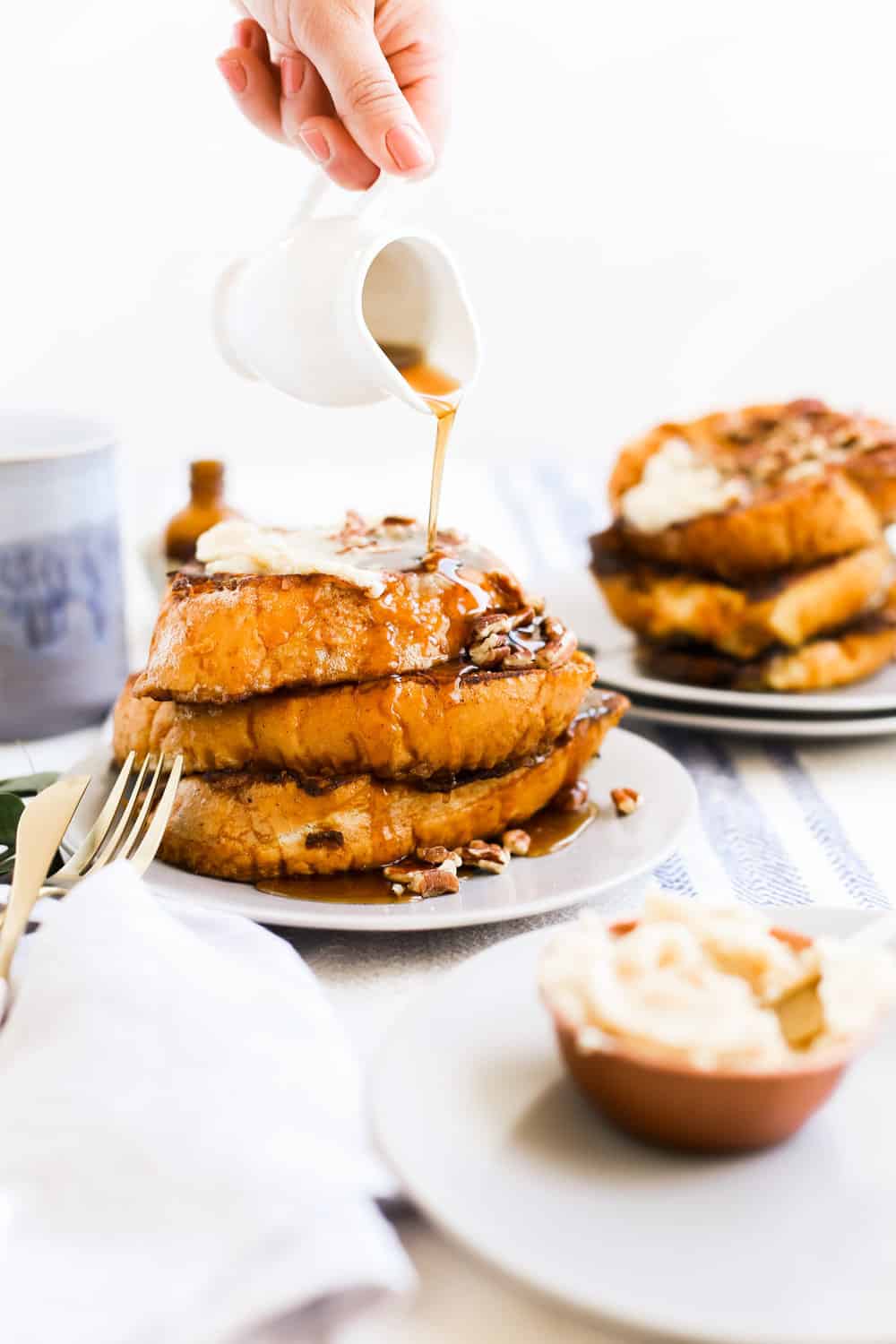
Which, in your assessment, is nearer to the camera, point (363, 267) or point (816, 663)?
point (363, 267)

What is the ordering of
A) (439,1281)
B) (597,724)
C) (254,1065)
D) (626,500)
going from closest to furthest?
1. (439,1281)
2. (254,1065)
3. (597,724)
4. (626,500)

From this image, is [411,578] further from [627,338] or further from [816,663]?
[627,338]

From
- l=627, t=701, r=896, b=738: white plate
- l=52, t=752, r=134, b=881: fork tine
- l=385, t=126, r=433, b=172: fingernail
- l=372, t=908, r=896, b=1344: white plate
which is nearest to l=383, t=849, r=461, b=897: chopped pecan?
l=52, t=752, r=134, b=881: fork tine

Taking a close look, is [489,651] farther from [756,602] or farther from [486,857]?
[756,602]

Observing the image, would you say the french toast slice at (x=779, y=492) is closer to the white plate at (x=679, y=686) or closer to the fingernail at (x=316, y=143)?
the white plate at (x=679, y=686)

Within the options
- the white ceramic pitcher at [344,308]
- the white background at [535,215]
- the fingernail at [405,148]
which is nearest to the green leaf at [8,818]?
the white ceramic pitcher at [344,308]

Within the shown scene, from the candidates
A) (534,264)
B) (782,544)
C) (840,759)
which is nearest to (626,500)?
(782,544)
